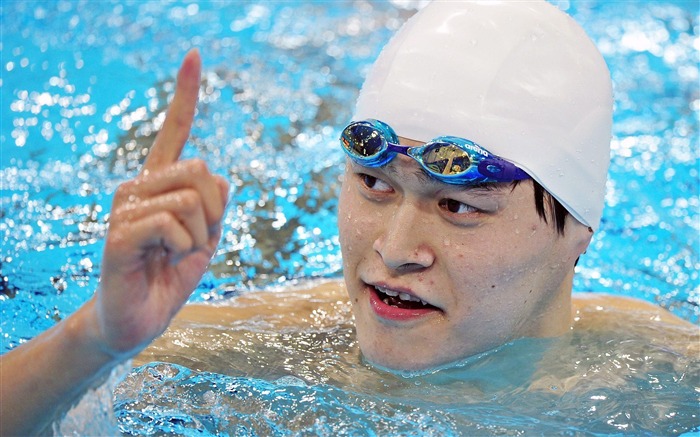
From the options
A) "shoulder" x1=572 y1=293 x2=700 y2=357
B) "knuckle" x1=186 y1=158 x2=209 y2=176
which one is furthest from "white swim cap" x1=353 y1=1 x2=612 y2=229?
"knuckle" x1=186 y1=158 x2=209 y2=176

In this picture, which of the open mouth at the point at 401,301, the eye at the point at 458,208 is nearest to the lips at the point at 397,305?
the open mouth at the point at 401,301

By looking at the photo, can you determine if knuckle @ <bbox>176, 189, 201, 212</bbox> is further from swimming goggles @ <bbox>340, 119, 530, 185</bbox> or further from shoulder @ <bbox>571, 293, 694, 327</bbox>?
shoulder @ <bbox>571, 293, 694, 327</bbox>

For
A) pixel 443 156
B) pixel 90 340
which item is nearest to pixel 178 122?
pixel 90 340

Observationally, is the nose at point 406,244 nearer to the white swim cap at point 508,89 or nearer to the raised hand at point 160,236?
the white swim cap at point 508,89

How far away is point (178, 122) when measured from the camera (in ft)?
5.11

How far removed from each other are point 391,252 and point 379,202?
0.14m

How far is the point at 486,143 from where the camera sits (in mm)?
2062

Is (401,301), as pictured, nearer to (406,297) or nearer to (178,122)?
(406,297)

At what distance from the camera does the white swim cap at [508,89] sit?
2070 millimetres

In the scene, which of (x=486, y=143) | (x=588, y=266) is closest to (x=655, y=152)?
(x=588, y=266)

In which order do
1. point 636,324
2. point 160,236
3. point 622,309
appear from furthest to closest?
point 622,309 < point 636,324 < point 160,236

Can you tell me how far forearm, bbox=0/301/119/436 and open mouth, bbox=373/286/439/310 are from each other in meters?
0.72

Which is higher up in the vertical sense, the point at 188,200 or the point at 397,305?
the point at 188,200

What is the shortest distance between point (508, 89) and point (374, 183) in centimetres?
36
